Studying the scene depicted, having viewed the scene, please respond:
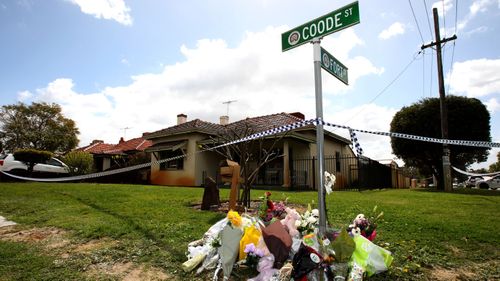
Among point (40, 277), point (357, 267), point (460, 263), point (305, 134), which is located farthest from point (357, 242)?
point (305, 134)

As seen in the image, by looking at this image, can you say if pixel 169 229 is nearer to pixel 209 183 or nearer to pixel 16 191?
pixel 209 183

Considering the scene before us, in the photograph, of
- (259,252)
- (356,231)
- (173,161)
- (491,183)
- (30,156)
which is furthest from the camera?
(491,183)

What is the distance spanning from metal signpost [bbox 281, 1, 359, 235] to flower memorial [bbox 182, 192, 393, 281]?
0.29 m

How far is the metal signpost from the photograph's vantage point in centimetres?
329

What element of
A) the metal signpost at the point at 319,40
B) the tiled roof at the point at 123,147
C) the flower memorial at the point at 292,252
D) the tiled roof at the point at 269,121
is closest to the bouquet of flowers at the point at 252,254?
the flower memorial at the point at 292,252

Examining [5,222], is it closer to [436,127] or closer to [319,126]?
[319,126]

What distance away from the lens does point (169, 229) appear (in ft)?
16.0

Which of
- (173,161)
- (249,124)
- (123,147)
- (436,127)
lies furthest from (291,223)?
(123,147)

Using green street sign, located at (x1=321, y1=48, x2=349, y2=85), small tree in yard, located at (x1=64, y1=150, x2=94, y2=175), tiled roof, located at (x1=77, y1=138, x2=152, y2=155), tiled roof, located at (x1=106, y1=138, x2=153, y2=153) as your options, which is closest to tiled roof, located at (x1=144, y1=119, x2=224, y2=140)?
small tree in yard, located at (x1=64, y1=150, x2=94, y2=175)

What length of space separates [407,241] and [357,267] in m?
1.83

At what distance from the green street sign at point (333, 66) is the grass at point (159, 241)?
224 cm

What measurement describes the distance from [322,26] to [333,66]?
0.52 meters

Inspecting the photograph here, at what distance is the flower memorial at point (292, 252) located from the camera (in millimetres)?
2889

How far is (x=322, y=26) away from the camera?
3.47m
